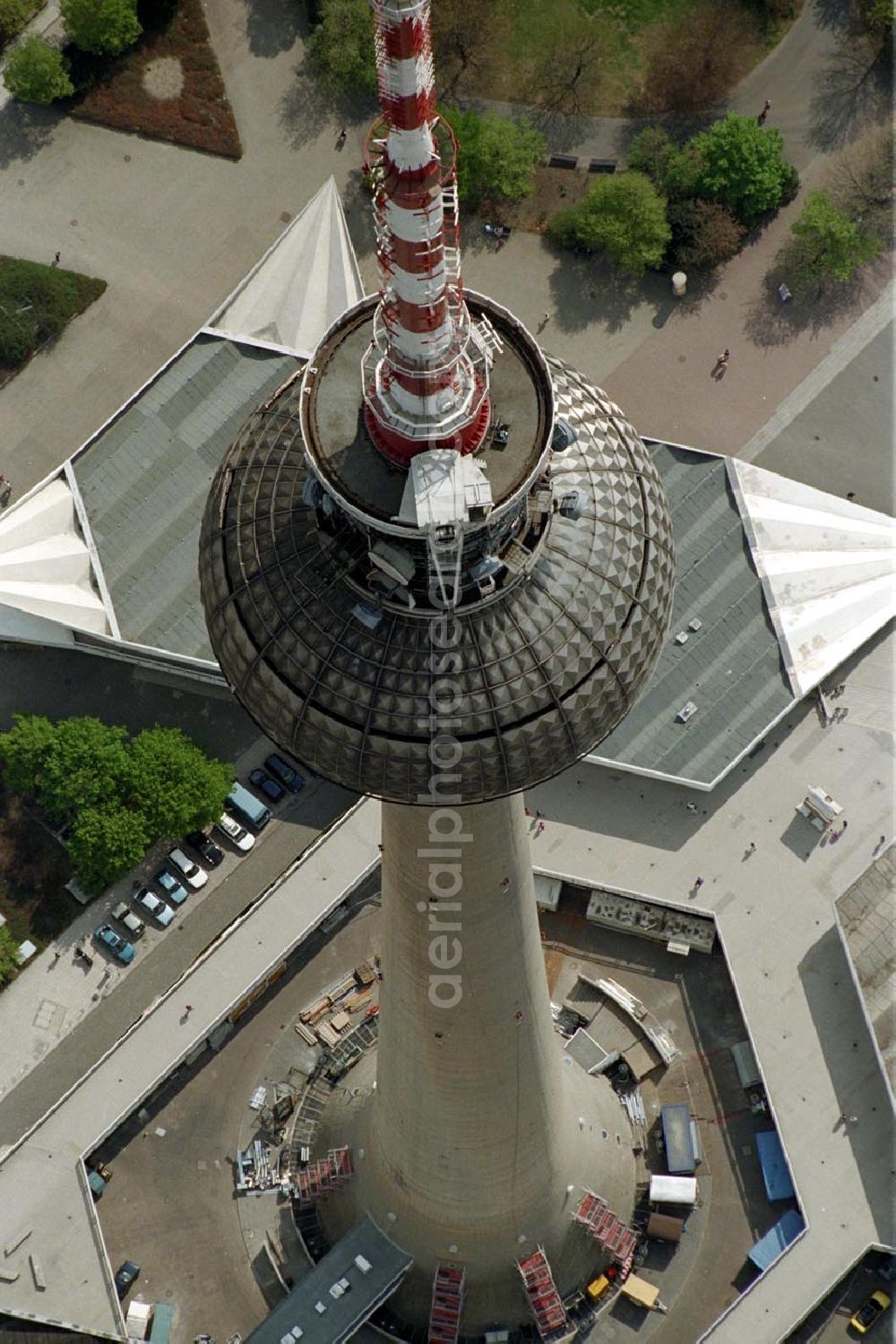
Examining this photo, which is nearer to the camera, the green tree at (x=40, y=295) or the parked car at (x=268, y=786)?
the parked car at (x=268, y=786)

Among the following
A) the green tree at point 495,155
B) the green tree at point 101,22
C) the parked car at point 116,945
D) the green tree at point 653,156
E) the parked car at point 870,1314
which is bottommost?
the parked car at point 116,945

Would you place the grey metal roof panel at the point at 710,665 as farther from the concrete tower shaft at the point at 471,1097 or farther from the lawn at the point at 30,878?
the lawn at the point at 30,878

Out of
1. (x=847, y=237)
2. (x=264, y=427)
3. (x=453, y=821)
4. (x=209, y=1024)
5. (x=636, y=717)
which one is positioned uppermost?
(x=847, y=237)

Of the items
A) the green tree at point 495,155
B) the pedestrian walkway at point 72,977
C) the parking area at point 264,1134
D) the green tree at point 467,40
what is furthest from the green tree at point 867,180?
the pedestrian walkway at point 72,977

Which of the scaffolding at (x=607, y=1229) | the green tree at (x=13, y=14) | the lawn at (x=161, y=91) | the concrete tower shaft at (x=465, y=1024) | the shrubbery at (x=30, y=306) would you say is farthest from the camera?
the green tree at (x=13, y=14)

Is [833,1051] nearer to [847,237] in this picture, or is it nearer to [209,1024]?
[209,1024]

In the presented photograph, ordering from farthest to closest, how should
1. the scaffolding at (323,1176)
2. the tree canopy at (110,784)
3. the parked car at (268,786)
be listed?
1. the parked car at (268,786)
2. the tree canopy at (110,784)
3. the scaffolding at (323,1176)

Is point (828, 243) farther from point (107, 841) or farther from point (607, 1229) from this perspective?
point (607, 1229)

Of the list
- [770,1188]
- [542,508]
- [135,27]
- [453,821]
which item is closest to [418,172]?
[542,508]
